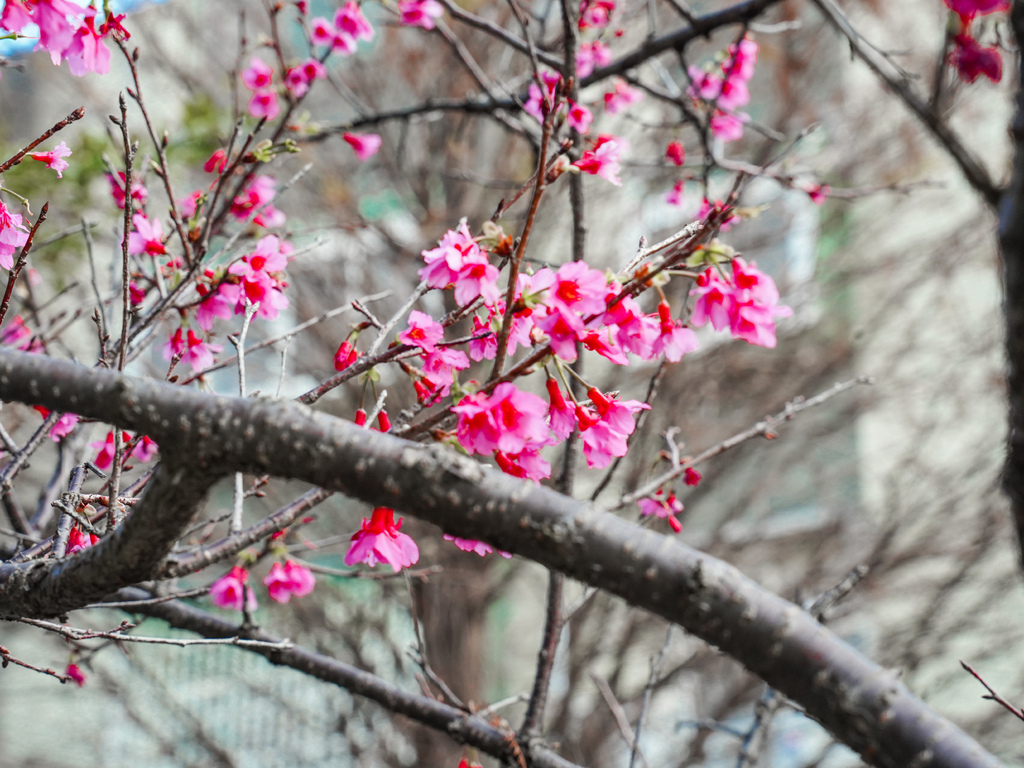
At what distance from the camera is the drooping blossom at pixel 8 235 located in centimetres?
127

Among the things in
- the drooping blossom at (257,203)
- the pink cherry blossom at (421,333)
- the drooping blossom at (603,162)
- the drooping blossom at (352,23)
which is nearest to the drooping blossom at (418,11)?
the drooping blossom at (352,23)

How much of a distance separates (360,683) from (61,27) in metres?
1.37

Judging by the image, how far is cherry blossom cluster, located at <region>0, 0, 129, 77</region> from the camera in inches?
45.8

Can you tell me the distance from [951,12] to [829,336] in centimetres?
499

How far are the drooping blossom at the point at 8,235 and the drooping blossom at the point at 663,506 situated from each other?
1.36 meters

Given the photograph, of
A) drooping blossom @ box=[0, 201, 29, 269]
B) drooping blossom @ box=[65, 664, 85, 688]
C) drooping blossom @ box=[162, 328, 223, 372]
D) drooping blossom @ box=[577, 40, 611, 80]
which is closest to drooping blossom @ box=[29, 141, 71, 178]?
drooping blossom @ box=[0, 201, 29, 269]

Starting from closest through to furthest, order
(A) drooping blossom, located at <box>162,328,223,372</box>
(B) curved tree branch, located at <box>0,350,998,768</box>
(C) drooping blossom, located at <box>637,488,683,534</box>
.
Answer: (B) curved tree branch, located at <box>0,350,998,768</box>, (A) drooping blossom, located at <box>162,328,223,372</box>, (C) drooping blossom, located at <box>637,488,683,534</box>

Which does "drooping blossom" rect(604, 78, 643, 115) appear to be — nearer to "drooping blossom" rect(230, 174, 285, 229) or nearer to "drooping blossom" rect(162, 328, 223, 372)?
"drooping blossom" rect(230, 174, 285, 229)

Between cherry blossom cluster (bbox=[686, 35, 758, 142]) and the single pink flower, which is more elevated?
cherry blossom cluster (bbox=[686, 35, 758, 142])

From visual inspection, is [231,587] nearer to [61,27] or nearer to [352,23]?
[61,27]

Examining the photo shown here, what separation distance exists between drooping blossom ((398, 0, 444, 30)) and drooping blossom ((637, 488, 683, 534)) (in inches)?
66.0

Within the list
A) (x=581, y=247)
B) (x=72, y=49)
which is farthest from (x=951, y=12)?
(x=72, y=49)

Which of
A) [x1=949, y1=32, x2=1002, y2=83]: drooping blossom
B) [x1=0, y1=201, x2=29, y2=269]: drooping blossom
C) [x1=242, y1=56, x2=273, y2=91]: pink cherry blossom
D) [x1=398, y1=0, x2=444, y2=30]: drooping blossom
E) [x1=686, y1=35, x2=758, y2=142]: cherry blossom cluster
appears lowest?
[x1=0, y1=201, x2=29, y2=269]: drooping blossom

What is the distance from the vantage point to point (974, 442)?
570 cm
